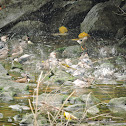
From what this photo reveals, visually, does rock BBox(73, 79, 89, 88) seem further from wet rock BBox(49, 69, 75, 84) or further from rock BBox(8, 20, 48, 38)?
rock BBox(8, 20, 48, 38)

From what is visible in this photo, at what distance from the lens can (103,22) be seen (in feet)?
46.6

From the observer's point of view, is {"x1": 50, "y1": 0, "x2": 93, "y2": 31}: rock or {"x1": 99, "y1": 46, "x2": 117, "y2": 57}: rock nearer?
{"x1": 99, "y1": 46, "x2": 117, "y2": 57}: rock

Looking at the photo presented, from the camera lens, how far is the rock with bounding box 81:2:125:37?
14164 millimetres

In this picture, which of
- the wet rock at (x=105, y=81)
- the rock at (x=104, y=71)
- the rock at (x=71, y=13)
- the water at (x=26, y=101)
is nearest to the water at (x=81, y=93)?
the water at (x=26, y=101)


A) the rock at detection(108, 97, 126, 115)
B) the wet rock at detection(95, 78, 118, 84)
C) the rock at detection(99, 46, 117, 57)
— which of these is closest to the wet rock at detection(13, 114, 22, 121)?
the rock at detection(108, 97, 126, 115)

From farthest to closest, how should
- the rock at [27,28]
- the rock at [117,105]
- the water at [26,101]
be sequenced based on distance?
the rock at [27,28] < the rock at [117,105] < the water at [26,101]

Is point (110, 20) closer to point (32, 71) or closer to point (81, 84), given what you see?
point (32, 71)

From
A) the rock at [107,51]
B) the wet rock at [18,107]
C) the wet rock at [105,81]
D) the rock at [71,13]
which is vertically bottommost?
the wet rock at [105,81]

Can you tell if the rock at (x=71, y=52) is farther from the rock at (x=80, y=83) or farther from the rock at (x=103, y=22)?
the rock at (x=80, y=83)

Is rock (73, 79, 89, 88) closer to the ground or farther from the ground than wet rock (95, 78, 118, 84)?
farther from the ground

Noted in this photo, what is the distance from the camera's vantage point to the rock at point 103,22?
46.5 ft

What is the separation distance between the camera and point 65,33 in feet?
50.8

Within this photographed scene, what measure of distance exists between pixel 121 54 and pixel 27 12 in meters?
6.56

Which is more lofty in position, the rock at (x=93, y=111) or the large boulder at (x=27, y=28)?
the large boulder at (x=27, y=28)
